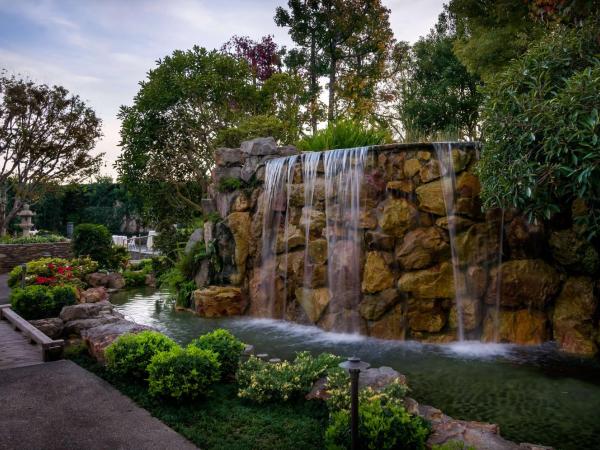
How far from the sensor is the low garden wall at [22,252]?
1967cm

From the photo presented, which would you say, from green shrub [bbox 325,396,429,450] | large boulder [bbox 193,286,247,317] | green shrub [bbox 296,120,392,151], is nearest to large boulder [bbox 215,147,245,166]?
green shrub [bbox 296,120,392,151]

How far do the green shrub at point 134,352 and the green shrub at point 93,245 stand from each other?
12554 millimetres

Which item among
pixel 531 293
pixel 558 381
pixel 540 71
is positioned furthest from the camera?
pixel 531 293

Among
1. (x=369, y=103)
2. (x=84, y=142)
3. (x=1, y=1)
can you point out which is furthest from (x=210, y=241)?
(x=84, y=142)

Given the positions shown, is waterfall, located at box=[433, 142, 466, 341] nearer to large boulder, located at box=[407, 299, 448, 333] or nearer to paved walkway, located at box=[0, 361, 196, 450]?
large boulder, located at box=[407, 299, 448, 333]

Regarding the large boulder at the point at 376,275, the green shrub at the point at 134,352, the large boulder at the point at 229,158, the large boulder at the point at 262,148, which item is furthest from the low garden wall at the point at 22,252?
the green shrub at the point at 134,352

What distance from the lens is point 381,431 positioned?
392 centimetres

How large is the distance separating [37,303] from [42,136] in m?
17.1

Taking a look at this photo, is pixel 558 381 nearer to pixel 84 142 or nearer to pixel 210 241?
pixel 210 241

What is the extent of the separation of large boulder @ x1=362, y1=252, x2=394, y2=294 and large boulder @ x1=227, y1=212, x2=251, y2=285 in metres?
3.56

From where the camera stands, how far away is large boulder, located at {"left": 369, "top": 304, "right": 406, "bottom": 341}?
922 cm

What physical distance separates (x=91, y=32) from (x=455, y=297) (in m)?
A: 11.7

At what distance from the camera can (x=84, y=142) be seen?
2481 cm

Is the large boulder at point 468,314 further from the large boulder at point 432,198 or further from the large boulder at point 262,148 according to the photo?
the large boulder at point 262,148
